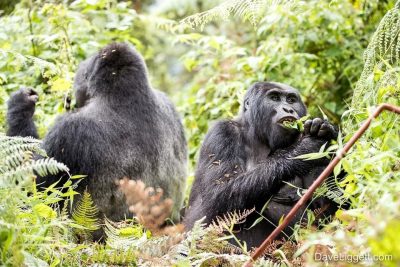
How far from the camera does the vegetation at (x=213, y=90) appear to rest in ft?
7.82

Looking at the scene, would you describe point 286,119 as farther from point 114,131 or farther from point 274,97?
point 114,131

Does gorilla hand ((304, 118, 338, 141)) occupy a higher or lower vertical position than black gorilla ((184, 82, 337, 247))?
higher

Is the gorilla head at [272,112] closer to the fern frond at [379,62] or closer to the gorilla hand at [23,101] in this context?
the fern frond at [379,62]

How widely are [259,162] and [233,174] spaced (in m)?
0.18

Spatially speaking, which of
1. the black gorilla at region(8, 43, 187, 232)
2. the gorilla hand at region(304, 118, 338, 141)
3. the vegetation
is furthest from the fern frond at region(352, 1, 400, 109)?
the black gorilla at region(8, 43, 187, 232)

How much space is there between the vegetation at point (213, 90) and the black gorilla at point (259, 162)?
0.56ft

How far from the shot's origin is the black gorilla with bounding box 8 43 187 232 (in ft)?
14.9

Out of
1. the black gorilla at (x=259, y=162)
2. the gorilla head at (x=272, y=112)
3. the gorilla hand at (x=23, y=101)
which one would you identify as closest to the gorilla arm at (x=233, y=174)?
the black gorilla at (x=259, y=162)

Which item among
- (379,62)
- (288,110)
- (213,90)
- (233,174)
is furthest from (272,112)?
(213,90)

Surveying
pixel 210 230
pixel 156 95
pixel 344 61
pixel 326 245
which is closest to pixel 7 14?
pixel 156 95

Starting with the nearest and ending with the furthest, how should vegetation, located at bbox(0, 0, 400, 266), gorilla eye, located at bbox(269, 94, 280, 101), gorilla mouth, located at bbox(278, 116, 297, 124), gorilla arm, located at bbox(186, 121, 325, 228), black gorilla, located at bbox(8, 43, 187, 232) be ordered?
1. vegetation, located at bbox(0, 0, 400, 266)
2. gorilla arm, located at bbox(186, 121, 325, 228)
3. gorilla mouth, located at bbox(278, 116, 297, 124)
4. gorilla eye, located at bbox(269, 94, 280, 101)
5. black gorilla, located at bbox(8, 43, 187, 232)

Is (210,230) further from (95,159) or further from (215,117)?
(215,117)

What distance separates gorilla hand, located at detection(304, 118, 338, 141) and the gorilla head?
180 mm

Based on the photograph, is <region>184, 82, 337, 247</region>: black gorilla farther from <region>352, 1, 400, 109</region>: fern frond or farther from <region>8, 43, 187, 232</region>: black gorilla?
<region>8, 43, 187, 232</region>: black gorilla
